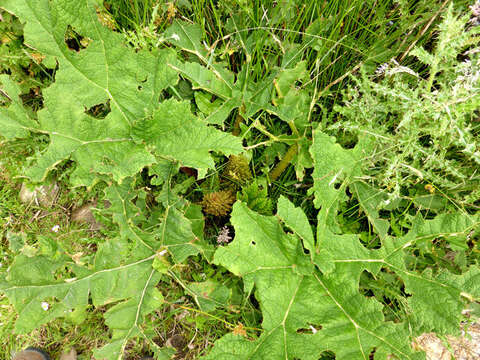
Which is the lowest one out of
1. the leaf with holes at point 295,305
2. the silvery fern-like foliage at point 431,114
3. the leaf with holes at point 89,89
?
the leaf with holes at point 295,305

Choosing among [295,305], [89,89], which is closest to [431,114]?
[295,305]

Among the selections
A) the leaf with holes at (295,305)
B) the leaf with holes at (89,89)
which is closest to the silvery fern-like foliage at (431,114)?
the leaf with holes at (295,305)

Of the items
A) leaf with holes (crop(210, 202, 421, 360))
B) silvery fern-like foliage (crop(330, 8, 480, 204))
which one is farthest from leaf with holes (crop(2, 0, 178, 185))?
silvery fern-like foliage (crop(330, 8, 480, 204))

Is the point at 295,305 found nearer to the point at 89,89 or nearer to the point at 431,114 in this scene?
the point at 431,114

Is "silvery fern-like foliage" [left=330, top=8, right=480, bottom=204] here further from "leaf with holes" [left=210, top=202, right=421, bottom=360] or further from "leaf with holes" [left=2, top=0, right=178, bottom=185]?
"leaf with holes" [left=2, top=0, right=178, bottom=185]

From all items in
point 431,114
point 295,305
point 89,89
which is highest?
point 431,114

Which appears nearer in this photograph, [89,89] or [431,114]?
[431,114]

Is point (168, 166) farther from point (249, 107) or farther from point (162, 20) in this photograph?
point (162, 20)

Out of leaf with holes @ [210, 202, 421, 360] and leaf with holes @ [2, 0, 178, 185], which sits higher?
leaf with holes @ [2, 0, 178, 185]

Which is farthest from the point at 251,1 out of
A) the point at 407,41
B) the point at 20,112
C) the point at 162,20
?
the point at 20,112

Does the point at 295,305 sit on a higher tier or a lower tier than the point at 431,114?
lower

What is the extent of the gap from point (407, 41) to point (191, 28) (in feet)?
4.15

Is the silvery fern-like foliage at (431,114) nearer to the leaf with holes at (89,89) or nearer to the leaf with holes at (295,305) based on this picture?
the leaf with holes at (295,305)

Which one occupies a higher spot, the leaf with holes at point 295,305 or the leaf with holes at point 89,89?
the leaf with holes at point 89,89
